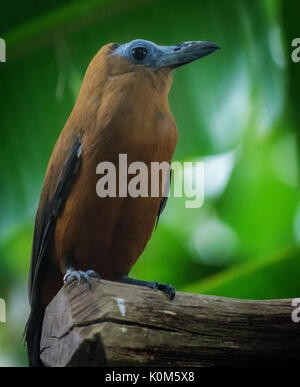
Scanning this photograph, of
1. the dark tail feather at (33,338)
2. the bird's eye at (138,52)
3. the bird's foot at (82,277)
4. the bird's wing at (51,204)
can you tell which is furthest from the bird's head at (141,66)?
the dark tail feather at (33,338)

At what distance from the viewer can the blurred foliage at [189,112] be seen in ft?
9.82

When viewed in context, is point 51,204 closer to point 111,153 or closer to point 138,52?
point 111,153

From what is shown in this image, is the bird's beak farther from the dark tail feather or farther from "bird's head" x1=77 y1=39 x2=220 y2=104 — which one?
the dark tail feather

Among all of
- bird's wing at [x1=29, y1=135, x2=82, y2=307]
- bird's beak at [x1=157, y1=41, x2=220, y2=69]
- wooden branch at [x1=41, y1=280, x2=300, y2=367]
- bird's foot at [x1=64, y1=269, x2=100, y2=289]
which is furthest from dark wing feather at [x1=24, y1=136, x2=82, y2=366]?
bird's beak at [x1=157, y1=41, x2=220, y2=69]

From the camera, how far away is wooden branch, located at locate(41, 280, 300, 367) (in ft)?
6.66

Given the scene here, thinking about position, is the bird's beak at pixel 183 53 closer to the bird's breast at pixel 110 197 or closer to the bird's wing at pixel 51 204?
the bird's breast at pixel 110 197

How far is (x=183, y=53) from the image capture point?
2670 mm

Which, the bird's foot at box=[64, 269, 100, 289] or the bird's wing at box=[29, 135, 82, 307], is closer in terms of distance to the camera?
the bird's foot at box=[64, 269, 100, 289]

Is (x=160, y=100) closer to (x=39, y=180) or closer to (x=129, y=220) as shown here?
(x=129, y=220)

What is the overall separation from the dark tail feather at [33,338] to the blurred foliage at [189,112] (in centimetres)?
25

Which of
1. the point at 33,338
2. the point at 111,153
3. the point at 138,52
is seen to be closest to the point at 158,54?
the point at 138,52

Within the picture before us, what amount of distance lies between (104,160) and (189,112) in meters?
0.79

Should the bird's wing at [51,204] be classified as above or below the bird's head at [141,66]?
below
